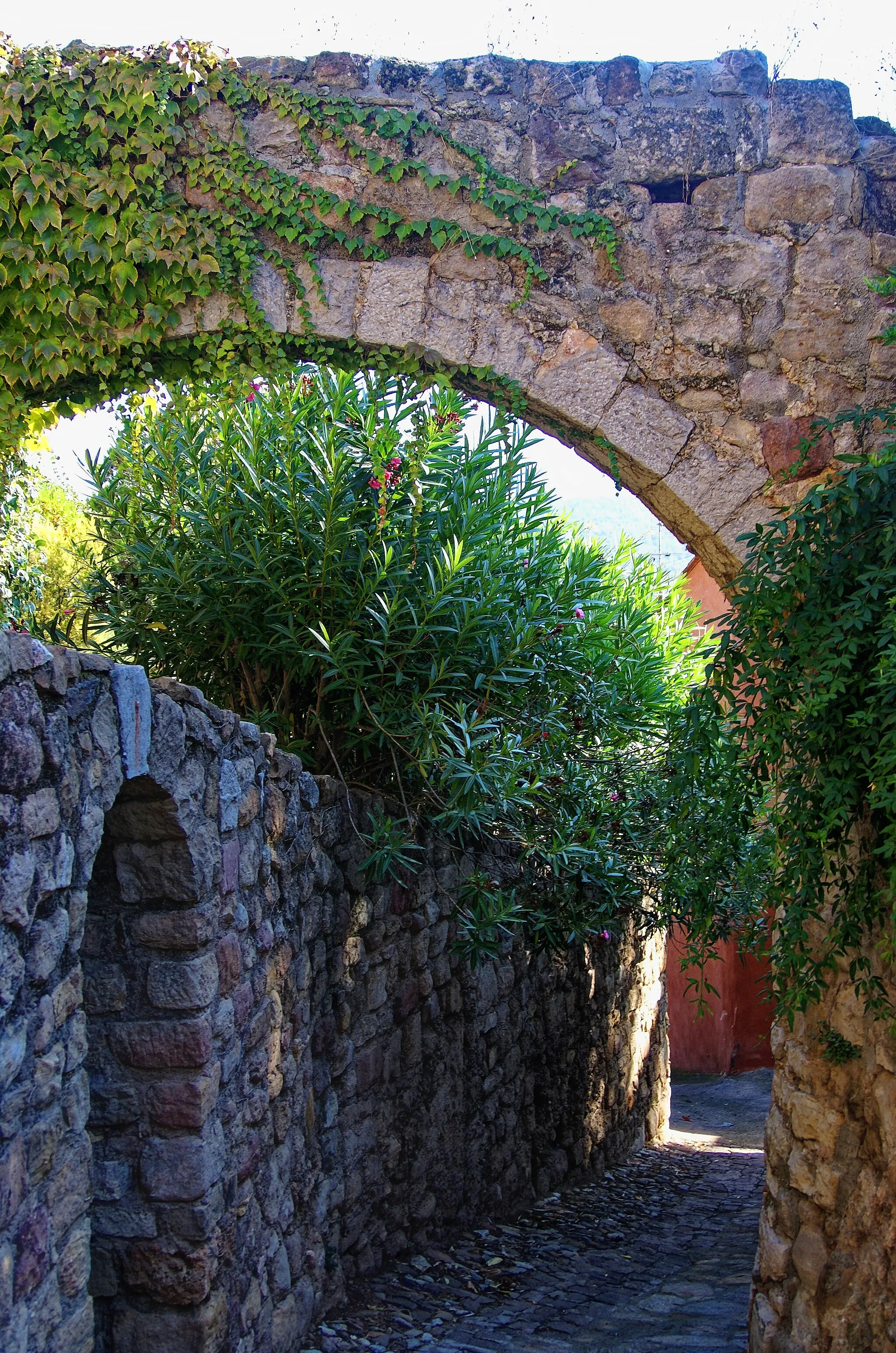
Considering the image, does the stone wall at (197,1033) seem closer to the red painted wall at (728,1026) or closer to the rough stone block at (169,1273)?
the rough stone block at (169,1273)

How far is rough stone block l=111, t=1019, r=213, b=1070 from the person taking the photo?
247 centimetres

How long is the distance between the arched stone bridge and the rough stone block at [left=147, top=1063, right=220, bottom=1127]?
312cm

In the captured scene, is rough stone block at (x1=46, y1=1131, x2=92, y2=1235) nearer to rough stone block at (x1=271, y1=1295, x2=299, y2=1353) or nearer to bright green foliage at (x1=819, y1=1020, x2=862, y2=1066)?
rough stone block at (x1=271, y1=1295, x2=299, y2=1353)

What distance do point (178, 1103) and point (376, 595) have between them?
173 centimetres

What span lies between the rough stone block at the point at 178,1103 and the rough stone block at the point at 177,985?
6.1 inches

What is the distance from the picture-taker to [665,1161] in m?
7.33

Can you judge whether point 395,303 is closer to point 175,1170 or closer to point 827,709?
point 827,709

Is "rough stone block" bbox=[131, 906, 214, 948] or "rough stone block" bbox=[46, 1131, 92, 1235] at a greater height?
"rough stone block" bbox=[131, 906, 214, 948]

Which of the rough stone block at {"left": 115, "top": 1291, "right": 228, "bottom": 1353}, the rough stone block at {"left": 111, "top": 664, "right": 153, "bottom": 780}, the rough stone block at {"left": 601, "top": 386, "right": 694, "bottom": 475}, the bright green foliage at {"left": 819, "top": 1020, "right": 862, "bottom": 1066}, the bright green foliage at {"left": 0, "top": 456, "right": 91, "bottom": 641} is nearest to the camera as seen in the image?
the rough stone block at {"left": 111, "top": 664, "right": 153, "bottom": 780}

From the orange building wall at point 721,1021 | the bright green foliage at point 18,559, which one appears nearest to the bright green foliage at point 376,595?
the bright green foliage at point 18,559

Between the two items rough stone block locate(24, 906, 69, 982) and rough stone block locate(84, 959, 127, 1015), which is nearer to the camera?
rough stone block locate(24, 906, 69, 982)

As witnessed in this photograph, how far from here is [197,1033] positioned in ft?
8.10

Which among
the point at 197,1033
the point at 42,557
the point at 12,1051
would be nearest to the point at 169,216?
the point at 197,1033

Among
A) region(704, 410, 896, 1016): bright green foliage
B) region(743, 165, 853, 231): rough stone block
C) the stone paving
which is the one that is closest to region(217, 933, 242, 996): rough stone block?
the stone paving
